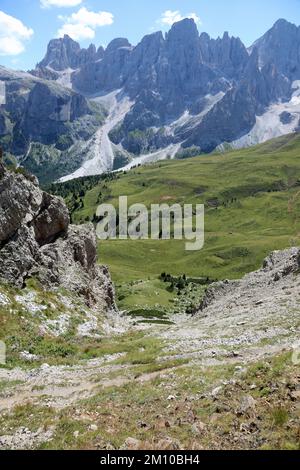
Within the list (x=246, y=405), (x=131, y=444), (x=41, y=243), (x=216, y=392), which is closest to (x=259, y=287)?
(x=41, y=243)

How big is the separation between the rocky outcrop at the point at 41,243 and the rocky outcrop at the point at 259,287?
1849 centimetres

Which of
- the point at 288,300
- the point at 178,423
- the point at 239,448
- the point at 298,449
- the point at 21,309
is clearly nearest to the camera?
the point at 298,449

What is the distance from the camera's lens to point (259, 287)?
6712 cm

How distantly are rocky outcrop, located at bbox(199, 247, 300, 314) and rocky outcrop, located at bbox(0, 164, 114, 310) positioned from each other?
18488 mm

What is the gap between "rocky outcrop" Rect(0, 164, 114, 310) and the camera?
164 feet

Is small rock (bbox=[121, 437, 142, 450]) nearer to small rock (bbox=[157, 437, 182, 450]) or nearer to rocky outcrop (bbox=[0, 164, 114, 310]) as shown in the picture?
small rock (bbox=[157, 437, 182, 450])

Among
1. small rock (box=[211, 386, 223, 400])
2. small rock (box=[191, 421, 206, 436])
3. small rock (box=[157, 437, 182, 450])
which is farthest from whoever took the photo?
small rock (box=[211, 386, 223, 400])

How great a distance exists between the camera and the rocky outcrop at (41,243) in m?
50.1

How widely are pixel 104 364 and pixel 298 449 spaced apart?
21337 millimetres

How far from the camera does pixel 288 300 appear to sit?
48.1 meters

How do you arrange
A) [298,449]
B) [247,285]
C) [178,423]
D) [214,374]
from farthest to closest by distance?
[247,285], [214,374], [178,423], [298,449]

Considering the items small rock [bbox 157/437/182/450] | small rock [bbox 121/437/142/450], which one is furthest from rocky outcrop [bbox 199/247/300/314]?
small rock [bbox 121/437/142/450]

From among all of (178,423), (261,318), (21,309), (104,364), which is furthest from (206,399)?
(21,309)
